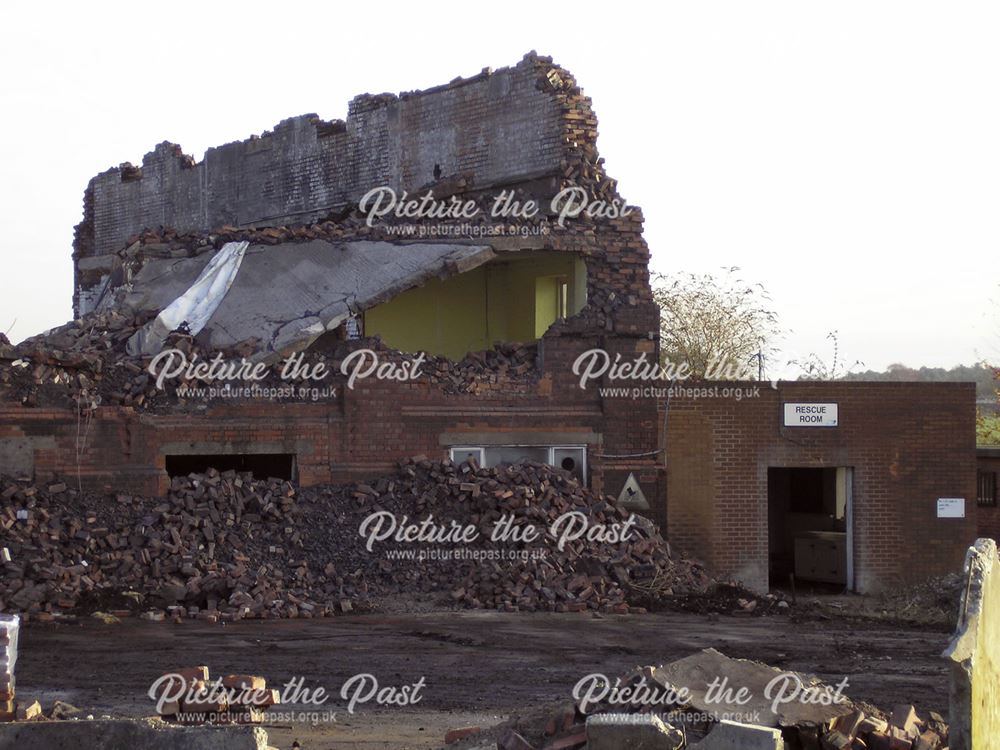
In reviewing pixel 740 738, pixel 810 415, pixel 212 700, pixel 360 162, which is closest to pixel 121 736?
pixel 212 700

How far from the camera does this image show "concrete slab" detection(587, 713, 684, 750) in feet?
28.2

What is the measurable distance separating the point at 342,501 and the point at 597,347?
4574mm

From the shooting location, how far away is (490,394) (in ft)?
65.1

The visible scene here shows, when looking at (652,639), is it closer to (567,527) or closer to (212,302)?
(567,527)

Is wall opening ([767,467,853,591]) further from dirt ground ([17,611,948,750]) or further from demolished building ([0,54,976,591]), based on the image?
dirt ground ([17,611,948,750])

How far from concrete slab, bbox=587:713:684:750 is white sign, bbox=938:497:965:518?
13.3m

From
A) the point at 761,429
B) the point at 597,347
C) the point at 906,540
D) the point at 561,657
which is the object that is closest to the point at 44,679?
the point at 561,657

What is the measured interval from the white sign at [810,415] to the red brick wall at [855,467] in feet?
0.34

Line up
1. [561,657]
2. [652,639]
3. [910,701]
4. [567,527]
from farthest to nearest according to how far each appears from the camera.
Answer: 1. [567,527]
2. [652,639]
3. [561,657]
4. [910,701]

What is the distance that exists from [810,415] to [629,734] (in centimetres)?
1253

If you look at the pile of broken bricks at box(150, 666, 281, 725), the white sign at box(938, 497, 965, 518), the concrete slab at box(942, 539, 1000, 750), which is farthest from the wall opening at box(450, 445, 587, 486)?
the concrete slab at box(942, 539, 1000, 750)

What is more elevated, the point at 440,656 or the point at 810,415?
the point at 810,415

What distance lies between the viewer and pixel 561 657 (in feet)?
46.1

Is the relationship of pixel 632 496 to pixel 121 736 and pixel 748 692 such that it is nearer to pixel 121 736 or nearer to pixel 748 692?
pixel 748 692
